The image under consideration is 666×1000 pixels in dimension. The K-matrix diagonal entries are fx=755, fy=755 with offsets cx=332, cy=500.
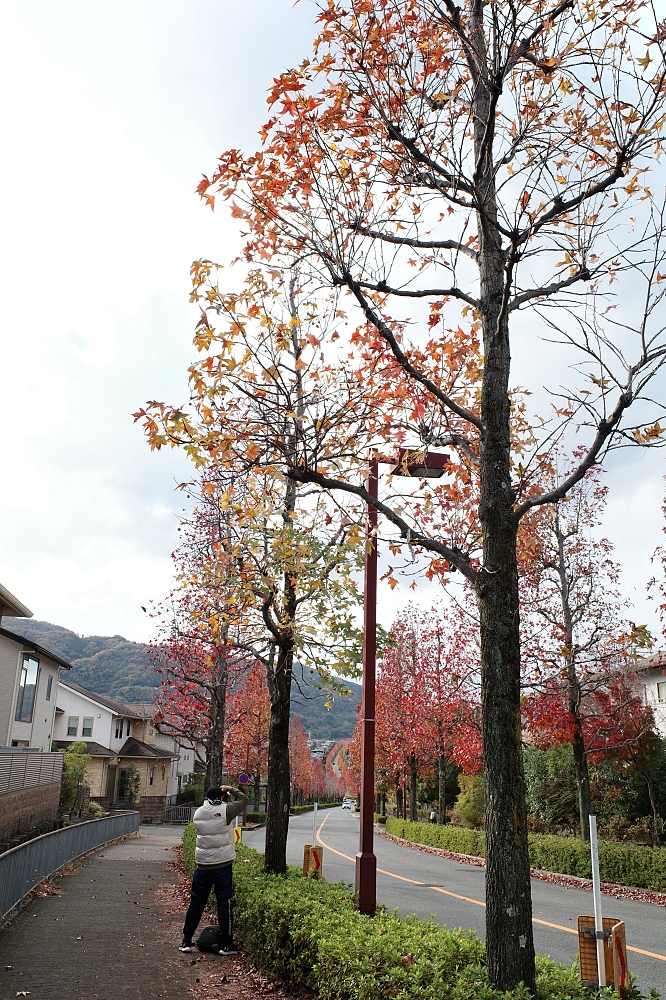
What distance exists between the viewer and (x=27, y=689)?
1261 inches

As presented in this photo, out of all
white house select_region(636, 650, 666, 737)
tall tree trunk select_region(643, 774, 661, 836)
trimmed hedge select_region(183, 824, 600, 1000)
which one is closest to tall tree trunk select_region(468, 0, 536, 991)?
trimmed hedge select_region(183, 824, 600, 1000)

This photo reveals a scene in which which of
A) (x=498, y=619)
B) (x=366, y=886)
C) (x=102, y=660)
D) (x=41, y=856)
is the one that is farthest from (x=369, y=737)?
(x=102, y=660)

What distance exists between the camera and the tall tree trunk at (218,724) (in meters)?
19.1

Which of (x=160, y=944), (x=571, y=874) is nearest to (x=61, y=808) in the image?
(x=571, y=874)

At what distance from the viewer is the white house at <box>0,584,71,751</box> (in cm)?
2941

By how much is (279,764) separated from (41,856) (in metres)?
5.57

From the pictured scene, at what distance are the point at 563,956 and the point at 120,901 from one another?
7325mm

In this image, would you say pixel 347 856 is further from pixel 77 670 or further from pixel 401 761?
pixel 77 670

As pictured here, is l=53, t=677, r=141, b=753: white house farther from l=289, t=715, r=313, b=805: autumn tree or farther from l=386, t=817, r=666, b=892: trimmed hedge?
l=386, t=817, r=666, b=892: trimmed hedge

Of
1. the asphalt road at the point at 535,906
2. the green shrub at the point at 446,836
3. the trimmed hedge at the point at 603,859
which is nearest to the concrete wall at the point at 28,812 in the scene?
the asphalt road at the point at 535,906

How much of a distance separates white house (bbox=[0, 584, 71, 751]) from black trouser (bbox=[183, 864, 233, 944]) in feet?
73.8

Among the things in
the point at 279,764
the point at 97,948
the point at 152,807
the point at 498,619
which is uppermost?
the point at 498,619

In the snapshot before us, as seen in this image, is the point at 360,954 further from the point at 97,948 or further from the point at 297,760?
the point at 297,760

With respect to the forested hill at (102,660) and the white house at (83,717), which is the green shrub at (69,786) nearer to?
the white house at (83,717)
